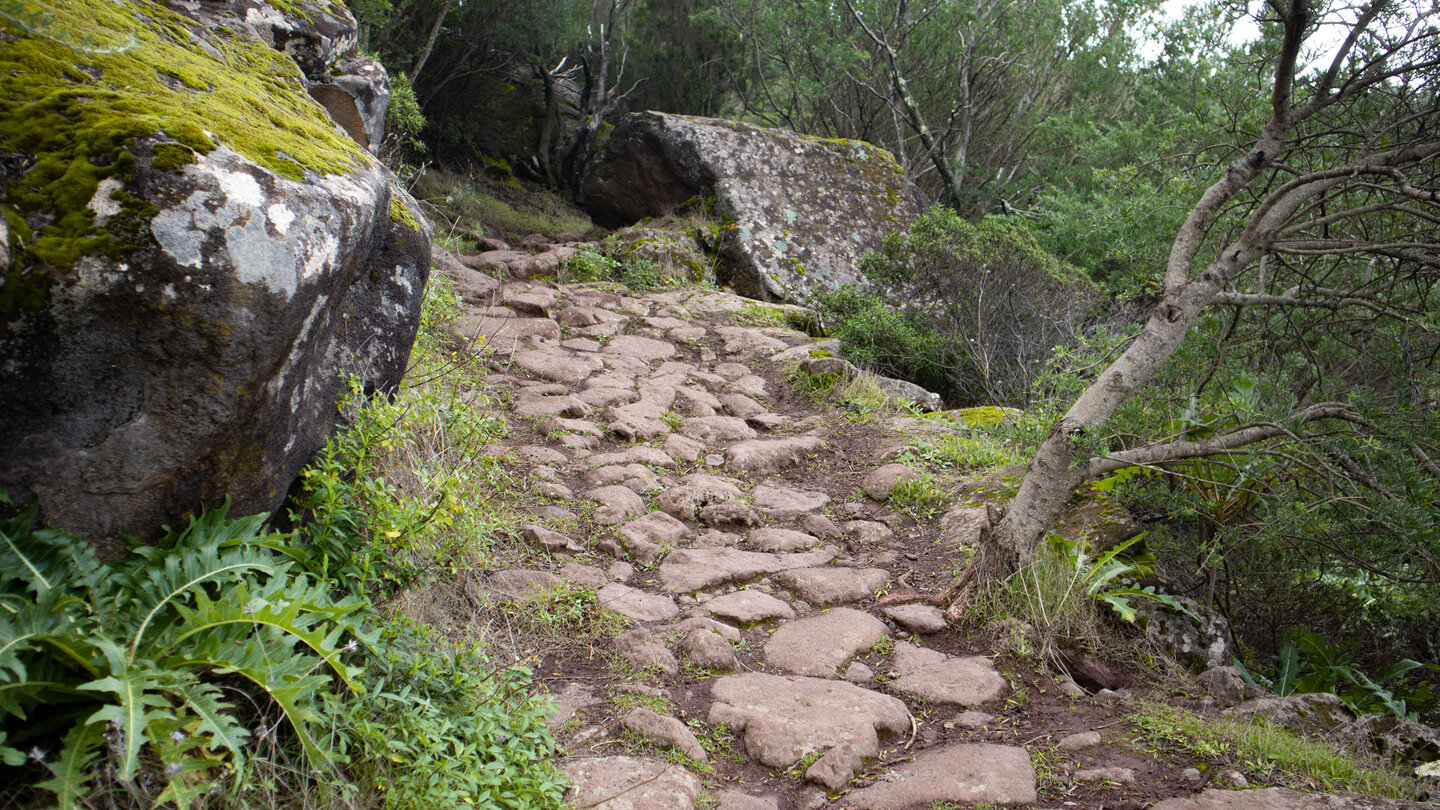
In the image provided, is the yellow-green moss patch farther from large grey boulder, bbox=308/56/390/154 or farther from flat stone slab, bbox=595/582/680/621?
large grey boulder, bbox=308/56/390/154

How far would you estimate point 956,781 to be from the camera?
2625 millimetres

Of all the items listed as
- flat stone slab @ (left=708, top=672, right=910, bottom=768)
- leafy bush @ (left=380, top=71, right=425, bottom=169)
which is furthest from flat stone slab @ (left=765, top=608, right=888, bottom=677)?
leafy bush @ (left=380, top=71, right=425, bottom=169)

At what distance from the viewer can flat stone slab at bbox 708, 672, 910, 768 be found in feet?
9.26

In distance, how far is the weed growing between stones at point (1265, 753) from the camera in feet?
8.48

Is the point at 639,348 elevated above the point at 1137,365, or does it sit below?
below

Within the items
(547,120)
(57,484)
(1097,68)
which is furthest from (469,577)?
(1097,68)

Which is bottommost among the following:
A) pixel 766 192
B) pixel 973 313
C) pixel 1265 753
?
pixel 1265 753

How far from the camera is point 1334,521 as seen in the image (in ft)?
11.7

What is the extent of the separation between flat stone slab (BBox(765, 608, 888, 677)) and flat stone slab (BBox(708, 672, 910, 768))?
0.45 feet

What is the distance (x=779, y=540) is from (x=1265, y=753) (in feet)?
7.72

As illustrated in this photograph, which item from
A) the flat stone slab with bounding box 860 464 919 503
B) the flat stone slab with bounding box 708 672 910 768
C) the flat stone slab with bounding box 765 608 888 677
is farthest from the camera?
the flat stone slab with bounding box 860 464 919 503

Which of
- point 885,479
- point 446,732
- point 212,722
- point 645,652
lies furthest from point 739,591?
point 212,722

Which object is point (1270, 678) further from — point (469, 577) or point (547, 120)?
point (547, 120)

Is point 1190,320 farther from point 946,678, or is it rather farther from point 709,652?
point 709,652
